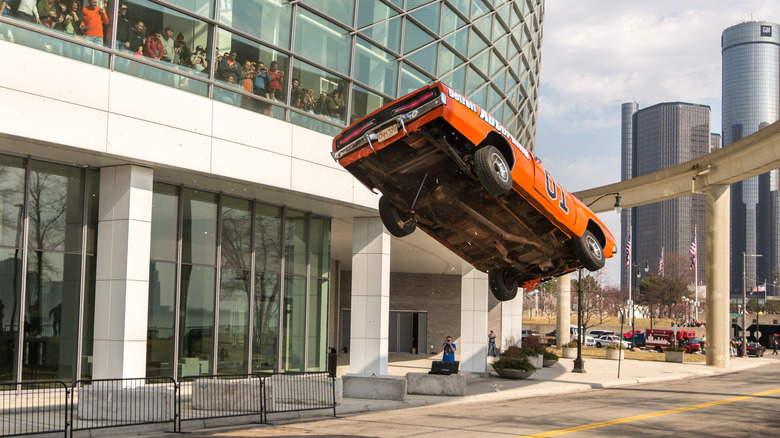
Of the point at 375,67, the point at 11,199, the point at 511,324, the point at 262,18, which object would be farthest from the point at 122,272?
the point at 511,324

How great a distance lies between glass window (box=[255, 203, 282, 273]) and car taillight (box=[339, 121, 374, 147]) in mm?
8798

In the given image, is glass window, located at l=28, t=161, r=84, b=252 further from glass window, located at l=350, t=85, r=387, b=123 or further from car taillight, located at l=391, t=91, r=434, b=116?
car taillight, located at l=391, t=91, r=434, b=116

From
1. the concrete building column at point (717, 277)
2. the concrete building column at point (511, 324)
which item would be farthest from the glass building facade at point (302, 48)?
the concrete building column at point (717, 277)

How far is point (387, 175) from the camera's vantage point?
41.8ft

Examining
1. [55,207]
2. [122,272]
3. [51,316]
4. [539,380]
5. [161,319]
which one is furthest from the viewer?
[539,380]

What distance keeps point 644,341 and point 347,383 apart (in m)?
48.0

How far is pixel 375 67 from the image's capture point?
2180 centimetres

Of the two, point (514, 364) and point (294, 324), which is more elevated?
point (294, 324)

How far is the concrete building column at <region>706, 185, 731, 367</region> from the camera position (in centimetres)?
3619

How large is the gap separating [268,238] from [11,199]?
24.2ft

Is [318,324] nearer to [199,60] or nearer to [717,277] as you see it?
[199,60]

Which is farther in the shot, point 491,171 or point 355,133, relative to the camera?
point 355,133

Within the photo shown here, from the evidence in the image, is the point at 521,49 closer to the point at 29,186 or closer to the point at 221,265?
the point at 221,265

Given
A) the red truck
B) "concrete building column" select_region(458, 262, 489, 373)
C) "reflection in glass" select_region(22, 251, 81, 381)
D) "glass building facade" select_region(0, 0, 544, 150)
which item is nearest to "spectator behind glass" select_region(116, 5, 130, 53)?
"glass building facade" select_region(0, 0, 544, 150)
